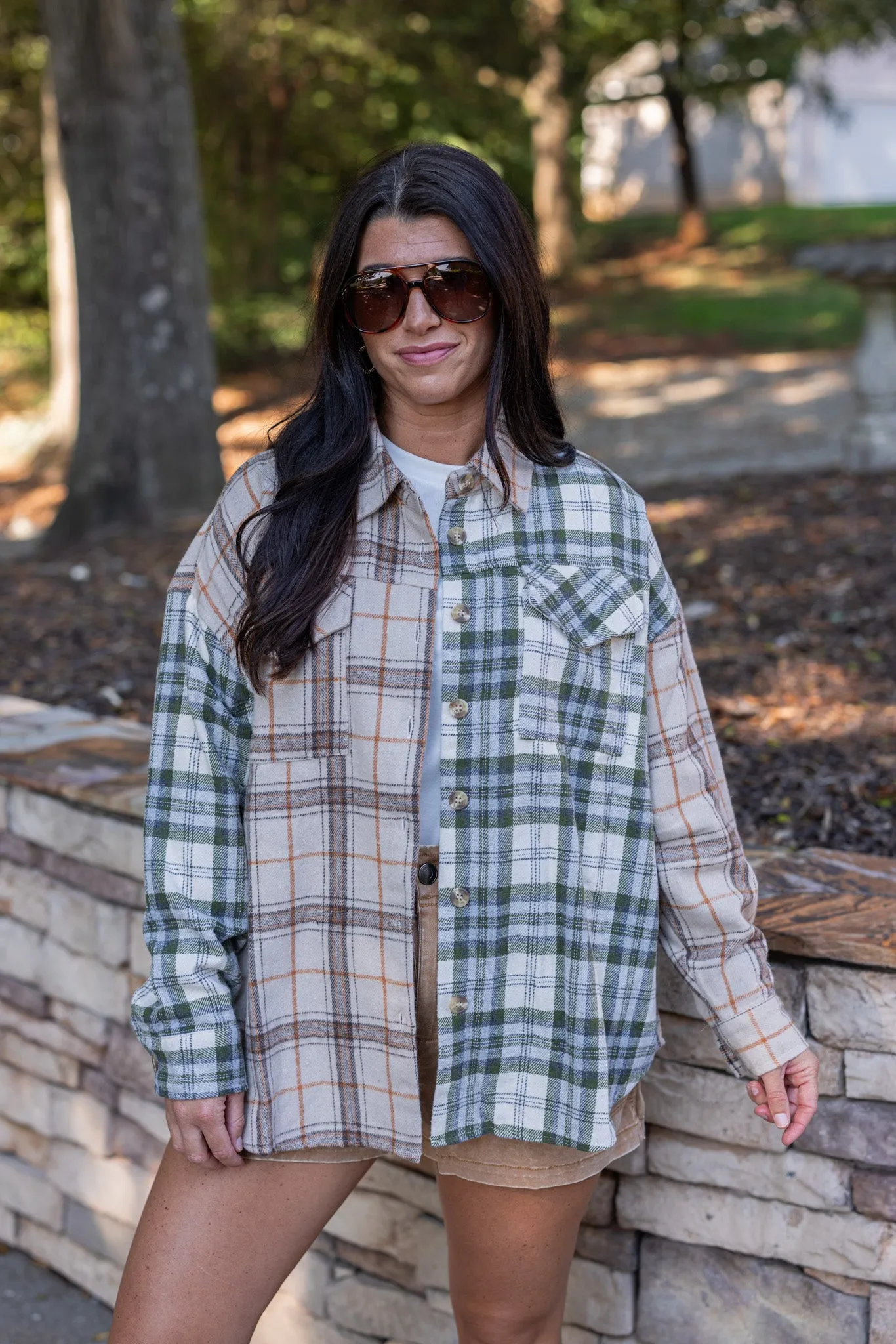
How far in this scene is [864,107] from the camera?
27.8 m

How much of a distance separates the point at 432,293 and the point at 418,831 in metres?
0.71

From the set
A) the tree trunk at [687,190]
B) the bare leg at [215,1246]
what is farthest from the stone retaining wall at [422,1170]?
the tree trunk at [687,190]

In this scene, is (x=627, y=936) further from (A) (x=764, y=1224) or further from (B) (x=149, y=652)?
(B) (x=149, y=652)

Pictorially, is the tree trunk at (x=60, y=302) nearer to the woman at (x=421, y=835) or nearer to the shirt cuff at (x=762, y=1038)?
the woman at (x=421, y=835)

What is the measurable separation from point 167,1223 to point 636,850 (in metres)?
0.80

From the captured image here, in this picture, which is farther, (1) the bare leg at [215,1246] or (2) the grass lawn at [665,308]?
(2) the grass lawn at [665,308]

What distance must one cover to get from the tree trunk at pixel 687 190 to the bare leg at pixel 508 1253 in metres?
20.5

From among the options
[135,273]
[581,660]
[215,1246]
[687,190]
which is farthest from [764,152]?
[215,1246]

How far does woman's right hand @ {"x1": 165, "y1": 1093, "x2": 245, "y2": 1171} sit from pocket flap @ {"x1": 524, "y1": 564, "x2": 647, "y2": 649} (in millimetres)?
768

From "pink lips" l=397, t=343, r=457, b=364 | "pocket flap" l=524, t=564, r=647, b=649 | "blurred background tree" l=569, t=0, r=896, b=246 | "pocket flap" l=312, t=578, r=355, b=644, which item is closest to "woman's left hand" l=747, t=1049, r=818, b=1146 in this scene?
"pocket flap" l=524, t=564, r=647, b=649

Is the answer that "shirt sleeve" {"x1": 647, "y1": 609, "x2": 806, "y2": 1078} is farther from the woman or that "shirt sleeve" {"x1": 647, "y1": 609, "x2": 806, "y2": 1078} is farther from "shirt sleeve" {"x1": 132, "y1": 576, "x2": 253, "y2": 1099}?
"shirt sleeve" {"x1": 132, "y1": 576, "x2": 253, "y2": 1099}

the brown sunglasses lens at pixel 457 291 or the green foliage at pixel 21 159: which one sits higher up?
the green foliage at pixel 21 159

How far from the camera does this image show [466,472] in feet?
6.29

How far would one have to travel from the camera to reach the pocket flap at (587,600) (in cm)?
184
